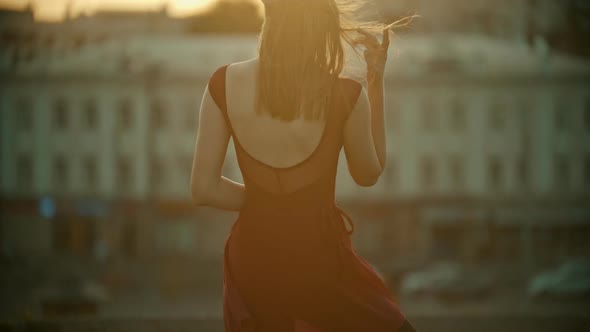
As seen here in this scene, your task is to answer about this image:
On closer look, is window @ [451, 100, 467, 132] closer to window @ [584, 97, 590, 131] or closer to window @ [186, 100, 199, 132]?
window @ [584, 97, 590, 131]

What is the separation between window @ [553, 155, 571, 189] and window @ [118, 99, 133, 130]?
18789mm

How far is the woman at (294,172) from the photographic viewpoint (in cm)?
265

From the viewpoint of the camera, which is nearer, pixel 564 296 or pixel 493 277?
pixel 564 296

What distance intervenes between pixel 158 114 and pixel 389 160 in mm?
10500

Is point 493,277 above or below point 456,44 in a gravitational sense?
below

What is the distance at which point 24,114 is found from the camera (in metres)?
58.4

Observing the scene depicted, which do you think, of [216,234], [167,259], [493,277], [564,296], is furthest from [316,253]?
[216,234]

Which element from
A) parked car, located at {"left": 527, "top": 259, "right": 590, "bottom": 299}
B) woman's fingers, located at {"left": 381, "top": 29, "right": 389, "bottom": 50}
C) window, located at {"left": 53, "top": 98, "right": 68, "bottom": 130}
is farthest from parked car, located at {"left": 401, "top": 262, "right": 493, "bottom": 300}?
woman's fingers, located at {"left": 381, "top": 29, "right": 389, "bottom": 50}

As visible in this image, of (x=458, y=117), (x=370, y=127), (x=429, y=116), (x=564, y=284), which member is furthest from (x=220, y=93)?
(x=458, y=117)

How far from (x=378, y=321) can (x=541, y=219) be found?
53.7 m

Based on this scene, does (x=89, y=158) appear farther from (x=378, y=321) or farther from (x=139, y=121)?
(x=378, y=321)

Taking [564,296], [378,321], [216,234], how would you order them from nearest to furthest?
1. [378,321]
2. [564,296]
3. [216,234]

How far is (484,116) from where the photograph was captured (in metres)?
57.4

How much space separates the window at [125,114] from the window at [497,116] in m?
15.9
